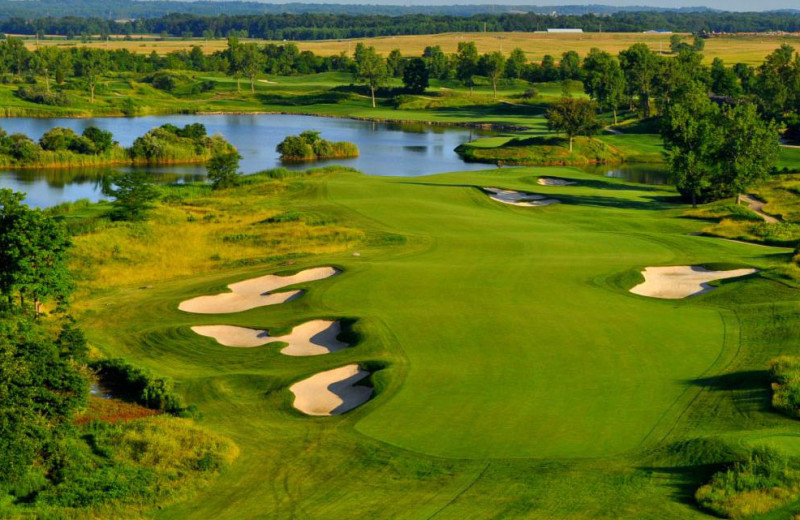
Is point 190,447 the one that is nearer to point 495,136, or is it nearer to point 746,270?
point 746,270

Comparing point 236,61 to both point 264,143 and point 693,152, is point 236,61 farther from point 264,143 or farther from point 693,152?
point 693,152

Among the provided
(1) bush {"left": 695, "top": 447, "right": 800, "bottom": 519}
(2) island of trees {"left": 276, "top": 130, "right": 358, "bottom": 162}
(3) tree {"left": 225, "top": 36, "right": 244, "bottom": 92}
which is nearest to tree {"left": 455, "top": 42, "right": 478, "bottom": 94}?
(3) tree {"left": 225, "top": 36, "right": 244, "bottom": 92}

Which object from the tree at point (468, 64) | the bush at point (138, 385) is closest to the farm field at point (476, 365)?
the bush at point (138, 385)

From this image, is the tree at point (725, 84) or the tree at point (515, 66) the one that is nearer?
the tree at point (725, 84)

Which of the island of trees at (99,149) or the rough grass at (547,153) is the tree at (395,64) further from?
the island of trees at (99,149)

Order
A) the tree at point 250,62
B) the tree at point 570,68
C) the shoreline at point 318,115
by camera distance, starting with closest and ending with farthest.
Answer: the shoreline at point 318,115 < the tree at point 570,68 < the tree at point 250,62

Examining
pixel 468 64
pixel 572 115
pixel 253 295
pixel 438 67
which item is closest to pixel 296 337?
pixel 253 295
